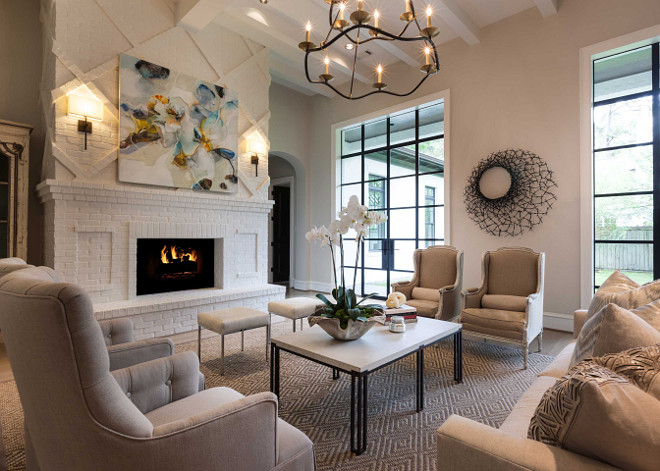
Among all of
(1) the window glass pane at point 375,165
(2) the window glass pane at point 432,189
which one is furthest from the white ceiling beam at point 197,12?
(2) the window glass pane at point 432,189

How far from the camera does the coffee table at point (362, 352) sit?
1.85 metres

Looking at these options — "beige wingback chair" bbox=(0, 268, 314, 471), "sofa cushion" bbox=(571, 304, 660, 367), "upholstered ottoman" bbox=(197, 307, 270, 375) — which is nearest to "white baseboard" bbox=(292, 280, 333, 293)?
"upholstered ottoman" bbox=(197, 307, 270, 375)

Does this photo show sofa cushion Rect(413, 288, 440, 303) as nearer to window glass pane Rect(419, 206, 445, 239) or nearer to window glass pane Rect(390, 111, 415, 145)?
window glass pane Rect(419, 206, 445, 239)

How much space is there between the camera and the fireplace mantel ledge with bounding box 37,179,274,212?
141 inches

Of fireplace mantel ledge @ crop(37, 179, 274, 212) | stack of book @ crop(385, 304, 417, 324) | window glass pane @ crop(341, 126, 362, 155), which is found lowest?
stack of book @ crop(385, 304, 417, 324)

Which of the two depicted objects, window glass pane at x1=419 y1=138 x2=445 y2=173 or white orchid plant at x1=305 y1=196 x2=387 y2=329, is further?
window glass pane at x1=419 y1=138 x2=445 y2=173

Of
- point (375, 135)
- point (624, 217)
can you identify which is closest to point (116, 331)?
point (624, 217)

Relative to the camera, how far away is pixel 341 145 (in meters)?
6.81

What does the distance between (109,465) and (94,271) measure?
3.45m

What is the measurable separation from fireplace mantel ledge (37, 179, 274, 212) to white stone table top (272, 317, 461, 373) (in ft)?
9.07

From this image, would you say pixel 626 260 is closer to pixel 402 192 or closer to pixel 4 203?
pixel 402 192

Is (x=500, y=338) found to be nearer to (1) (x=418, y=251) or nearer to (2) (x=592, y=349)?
(1) (x=418, y=251)

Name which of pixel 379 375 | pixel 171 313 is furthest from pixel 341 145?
pixel 379 375

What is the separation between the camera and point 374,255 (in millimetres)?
6418
